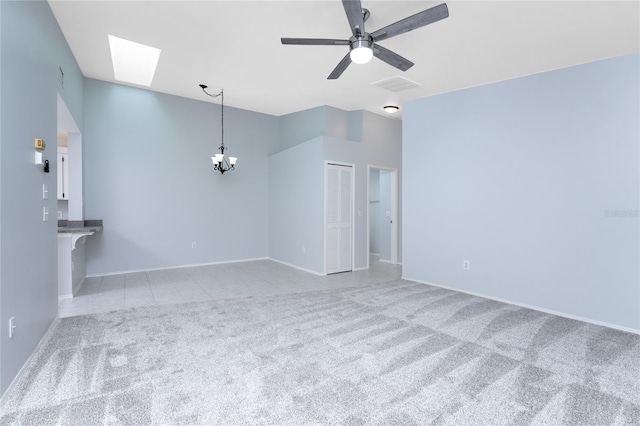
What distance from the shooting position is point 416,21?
2.46 m

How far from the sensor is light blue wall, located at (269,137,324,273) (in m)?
5.64

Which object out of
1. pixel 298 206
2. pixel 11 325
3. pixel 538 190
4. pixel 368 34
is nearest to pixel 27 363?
pixel 11 325

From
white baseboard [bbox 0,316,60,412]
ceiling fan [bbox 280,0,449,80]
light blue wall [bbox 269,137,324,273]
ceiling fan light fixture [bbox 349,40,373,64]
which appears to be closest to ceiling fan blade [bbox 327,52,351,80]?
ceiling fan [bbox 280,0,449,80]

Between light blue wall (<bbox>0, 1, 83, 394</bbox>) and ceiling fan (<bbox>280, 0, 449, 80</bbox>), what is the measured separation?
1893 mm

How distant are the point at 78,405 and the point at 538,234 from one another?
4.48 m

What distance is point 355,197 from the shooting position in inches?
238

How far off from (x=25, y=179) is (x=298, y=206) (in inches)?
165

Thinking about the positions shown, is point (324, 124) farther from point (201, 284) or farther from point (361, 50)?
point (201, 284)

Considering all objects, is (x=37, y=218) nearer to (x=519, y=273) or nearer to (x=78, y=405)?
(x=78, y=405)

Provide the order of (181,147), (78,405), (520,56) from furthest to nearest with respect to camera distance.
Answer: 1. (181,147)
2. (520,56)
3. (78,405)

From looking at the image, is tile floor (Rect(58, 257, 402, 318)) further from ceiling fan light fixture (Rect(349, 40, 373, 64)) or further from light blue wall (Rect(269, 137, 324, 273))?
ceiling fan light fixture (Rect(349, 40, 373, 64))

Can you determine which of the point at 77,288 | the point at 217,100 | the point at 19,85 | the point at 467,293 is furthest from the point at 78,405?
the point at 217,100

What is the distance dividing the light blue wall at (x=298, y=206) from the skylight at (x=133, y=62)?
8.73 feet

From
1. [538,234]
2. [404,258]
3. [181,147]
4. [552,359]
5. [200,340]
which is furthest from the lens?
[181,147]
